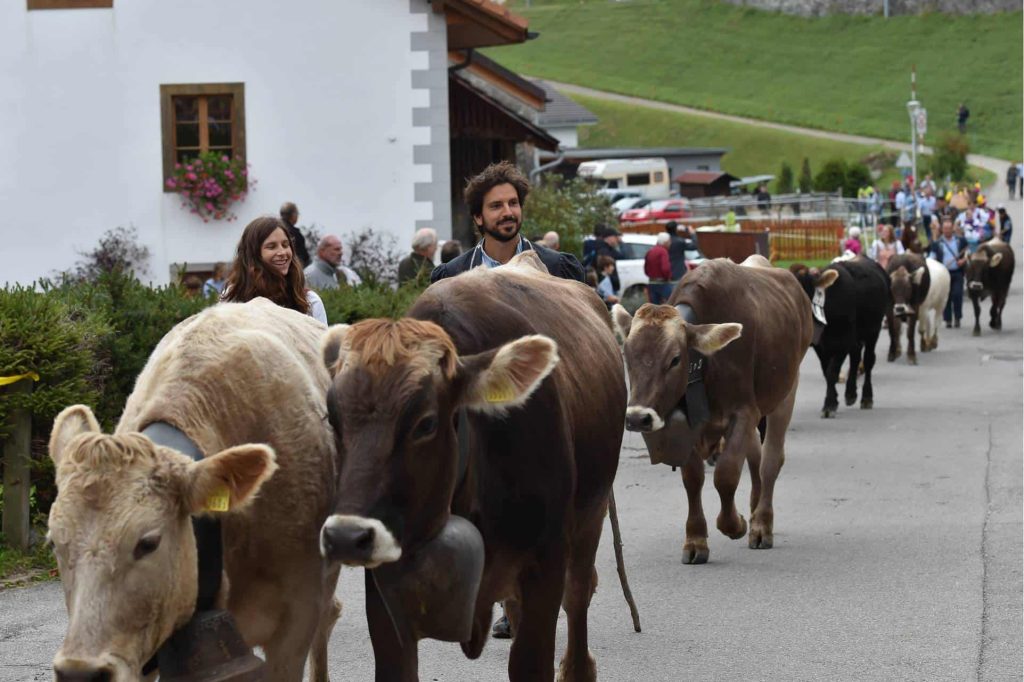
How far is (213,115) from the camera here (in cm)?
2081

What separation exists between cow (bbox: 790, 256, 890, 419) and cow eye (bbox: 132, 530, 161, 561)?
13257 mm

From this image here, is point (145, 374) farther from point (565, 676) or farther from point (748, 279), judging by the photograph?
point (748, 279)

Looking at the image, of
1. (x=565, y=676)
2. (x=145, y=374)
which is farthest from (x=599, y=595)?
(x=145, y=374)

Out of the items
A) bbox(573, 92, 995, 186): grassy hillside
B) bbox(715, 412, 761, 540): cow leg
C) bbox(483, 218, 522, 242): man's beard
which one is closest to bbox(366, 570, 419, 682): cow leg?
bbox(483, 218, 522, 242): man's beard

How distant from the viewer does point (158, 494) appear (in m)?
4.32

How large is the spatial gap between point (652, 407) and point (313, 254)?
41.8 ft

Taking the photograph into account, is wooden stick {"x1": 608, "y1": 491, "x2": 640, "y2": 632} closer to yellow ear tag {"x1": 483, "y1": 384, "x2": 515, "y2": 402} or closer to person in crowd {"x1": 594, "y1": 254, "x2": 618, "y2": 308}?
yellow ear tag {"x1": 483, "y1": 384, "x2": 515, "y2": 402}

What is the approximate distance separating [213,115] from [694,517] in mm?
13135

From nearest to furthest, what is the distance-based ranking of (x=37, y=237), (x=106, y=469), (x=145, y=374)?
(x=106, y=469), (x=145, y=374), (x=37, y=237)

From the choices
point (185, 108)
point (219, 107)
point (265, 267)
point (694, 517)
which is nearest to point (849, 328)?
point (694, 517)

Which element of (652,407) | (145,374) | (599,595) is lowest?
(599,595)

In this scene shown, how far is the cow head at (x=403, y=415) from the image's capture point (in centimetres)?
432

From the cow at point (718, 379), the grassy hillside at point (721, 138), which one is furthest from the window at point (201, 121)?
the grassy hillside at point (721, 138)

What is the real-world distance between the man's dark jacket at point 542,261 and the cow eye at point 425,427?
291cm
